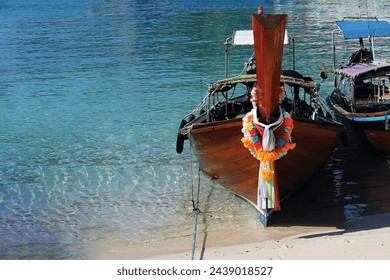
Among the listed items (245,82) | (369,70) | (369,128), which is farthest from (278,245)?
(369,70)

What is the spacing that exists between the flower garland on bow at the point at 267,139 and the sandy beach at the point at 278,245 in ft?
3.74

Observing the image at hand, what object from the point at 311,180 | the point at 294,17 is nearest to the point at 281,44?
the point at 311,180

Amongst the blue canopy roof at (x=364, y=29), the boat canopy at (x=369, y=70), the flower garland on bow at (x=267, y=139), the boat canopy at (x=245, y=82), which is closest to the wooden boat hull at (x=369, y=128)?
the boat canopy at (x=369, y=70)

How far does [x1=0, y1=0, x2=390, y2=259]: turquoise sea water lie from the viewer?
40.7 feet

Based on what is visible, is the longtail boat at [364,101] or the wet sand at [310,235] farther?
the longtail boat at [364,101]

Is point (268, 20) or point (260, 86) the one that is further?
point (260, 86)

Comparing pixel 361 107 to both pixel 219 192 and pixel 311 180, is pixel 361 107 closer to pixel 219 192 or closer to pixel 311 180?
pixel 311 180

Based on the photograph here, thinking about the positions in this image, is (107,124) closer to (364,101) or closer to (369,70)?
(364,101)

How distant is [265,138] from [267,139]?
1.4 inches

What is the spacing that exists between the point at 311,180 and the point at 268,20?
16.9 feet

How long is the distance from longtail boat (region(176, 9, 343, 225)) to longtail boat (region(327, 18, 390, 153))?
137 centimetres

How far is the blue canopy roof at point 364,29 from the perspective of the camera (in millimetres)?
17117

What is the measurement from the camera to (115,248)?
11.3 metres

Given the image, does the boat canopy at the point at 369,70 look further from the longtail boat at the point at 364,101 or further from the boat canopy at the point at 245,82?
the boat canopy at the point at 245,82
